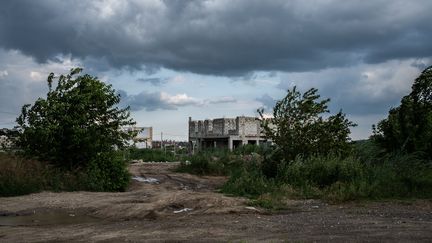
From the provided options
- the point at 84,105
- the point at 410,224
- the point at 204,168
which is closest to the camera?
the point at 410,224

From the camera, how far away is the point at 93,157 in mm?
22609

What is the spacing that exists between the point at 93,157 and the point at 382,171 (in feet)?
36.2

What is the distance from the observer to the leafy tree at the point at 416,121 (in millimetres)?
22266

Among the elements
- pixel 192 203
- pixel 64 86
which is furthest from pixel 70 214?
pixel 64 86

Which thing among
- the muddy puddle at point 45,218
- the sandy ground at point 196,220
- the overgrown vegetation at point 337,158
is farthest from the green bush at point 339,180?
the muddy puddle at point 45,218

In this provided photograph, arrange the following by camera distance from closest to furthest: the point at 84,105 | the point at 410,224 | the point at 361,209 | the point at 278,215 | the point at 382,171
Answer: the point at 410,224, the point at 278,215, the point at 361,209, the point at 382,171, the point at 84,105

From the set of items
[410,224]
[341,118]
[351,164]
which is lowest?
[410,224]

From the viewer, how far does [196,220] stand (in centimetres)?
1270

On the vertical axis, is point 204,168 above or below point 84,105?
below

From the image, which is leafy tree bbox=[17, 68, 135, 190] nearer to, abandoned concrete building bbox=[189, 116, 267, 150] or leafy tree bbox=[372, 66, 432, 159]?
leafy tree bbox=[372, 66, 432, 159]

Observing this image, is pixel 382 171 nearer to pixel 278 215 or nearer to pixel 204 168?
pixel 278 215

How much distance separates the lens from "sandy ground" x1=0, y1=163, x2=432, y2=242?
404 inches

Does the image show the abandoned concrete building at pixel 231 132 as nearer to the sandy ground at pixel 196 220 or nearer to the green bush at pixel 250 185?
the green bush at pixel 250 185

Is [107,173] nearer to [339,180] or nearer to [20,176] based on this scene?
[20,176]
